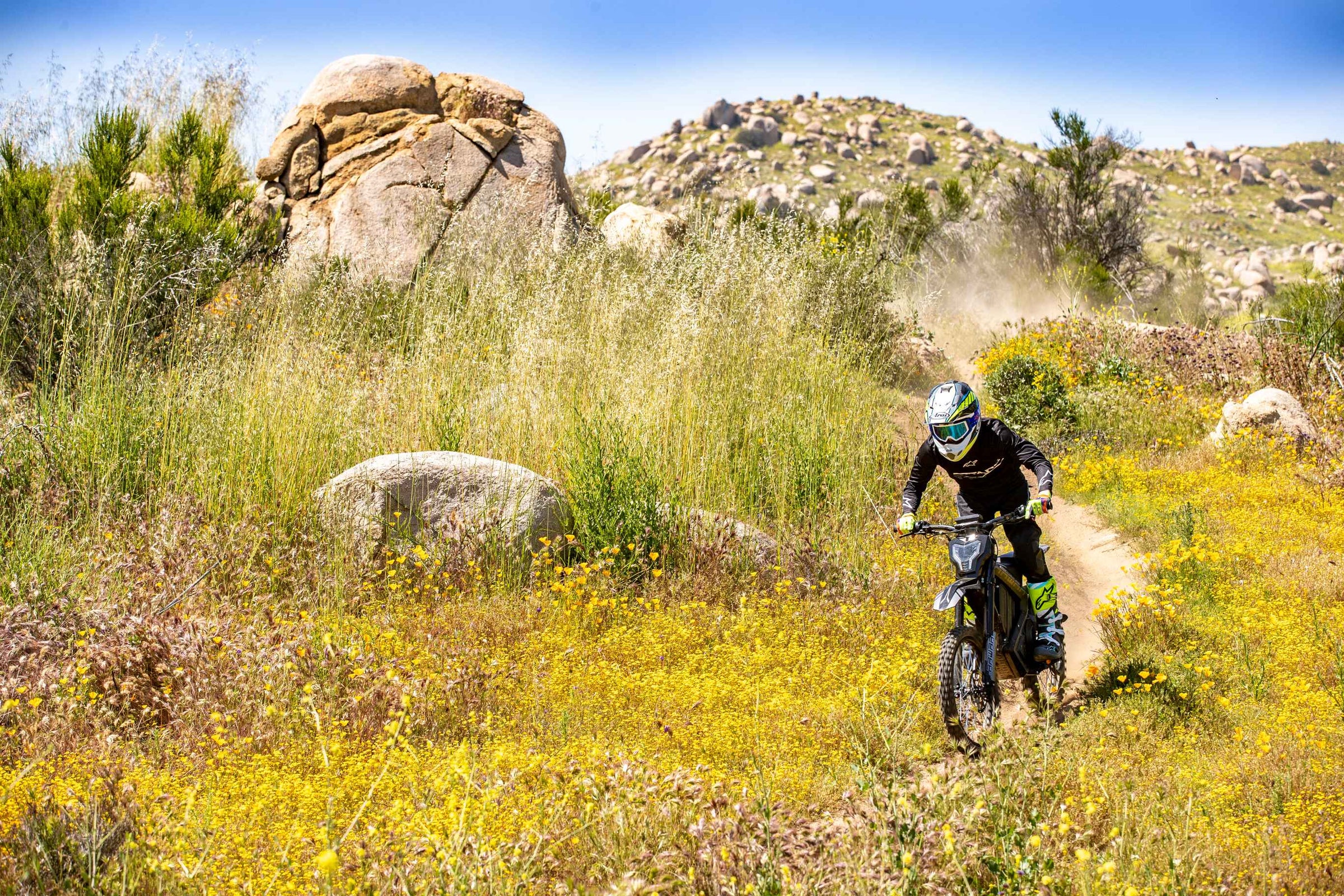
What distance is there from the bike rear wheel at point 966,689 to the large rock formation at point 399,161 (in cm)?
892

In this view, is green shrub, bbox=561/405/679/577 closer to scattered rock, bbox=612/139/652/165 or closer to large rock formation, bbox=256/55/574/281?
large rock formation, bbox=256/55/574/281

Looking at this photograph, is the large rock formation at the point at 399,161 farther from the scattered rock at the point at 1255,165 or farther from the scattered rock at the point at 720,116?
the scattered rock at the point at 1255,165

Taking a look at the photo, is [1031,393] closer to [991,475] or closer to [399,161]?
[991,475]

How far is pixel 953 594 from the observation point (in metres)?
4.39

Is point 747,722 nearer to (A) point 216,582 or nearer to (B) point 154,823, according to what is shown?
(B) point 154,823

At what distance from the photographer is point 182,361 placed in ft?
22.3

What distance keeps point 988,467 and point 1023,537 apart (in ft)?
1.44

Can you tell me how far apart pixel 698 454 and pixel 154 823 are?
4550 mm

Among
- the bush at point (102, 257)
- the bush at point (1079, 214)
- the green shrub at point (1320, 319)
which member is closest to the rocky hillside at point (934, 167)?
the bush at point (1079, 214)

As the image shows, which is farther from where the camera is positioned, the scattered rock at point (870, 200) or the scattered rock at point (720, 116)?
the scattered rock at point (720, 116)

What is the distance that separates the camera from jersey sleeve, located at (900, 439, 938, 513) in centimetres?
485

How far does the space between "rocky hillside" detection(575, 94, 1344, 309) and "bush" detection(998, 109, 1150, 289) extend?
20.7m

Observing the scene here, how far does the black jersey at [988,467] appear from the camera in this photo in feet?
15.9

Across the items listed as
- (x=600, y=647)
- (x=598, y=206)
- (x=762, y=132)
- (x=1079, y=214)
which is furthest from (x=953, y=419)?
(x=762, y=132)
